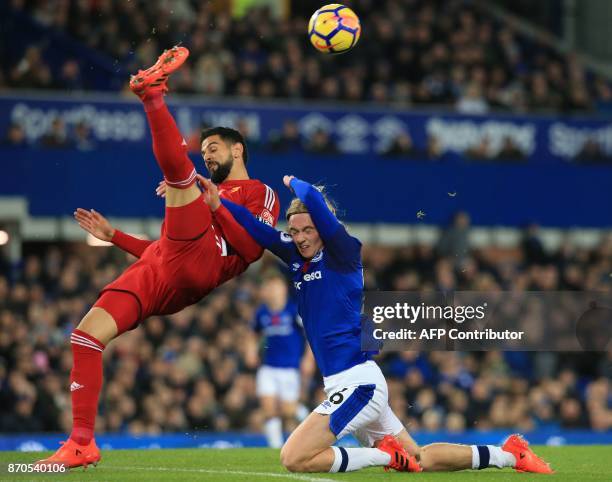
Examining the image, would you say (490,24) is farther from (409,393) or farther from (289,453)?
(289,453)

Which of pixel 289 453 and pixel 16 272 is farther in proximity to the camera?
pixel 16 272

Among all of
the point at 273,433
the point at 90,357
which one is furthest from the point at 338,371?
the point at 273,433

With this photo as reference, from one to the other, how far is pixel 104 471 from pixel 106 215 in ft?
34.6

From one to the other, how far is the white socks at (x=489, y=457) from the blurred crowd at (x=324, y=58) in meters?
11.1

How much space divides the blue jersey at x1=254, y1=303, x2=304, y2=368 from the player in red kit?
6.18m

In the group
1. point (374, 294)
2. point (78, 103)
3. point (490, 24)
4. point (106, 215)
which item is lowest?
point (374, 294)

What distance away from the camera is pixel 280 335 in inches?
648

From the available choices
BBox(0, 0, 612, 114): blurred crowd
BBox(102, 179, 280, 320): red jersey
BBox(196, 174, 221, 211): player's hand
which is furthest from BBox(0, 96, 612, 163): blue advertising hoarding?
BBox(196, 174, 221, 211): player's hand

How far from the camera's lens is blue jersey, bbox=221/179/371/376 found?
9.31m

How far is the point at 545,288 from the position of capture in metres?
21.0

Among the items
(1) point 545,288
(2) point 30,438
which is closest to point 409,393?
(1) point 545,288

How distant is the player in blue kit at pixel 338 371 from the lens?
30.1 feet

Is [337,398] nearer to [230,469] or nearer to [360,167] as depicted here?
[230,469]

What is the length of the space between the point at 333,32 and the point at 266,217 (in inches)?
69.4
